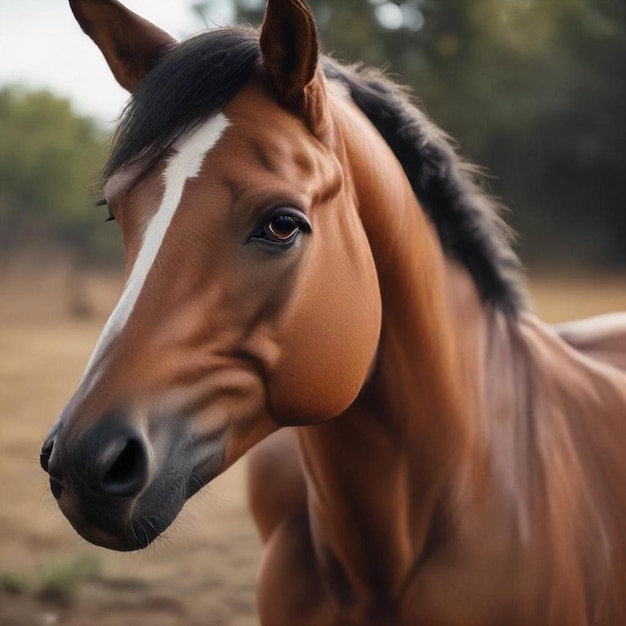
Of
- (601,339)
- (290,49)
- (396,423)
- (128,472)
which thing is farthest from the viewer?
(601,339)

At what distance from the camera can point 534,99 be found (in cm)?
1709

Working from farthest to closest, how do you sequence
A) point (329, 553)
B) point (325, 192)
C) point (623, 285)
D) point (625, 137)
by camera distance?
point (625, 137)
point (623, 285)
point (329, 553)
point (325, 192)

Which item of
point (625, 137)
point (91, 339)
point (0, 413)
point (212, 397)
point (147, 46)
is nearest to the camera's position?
point (212, 397)

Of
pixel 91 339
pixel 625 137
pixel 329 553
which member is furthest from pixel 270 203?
pixel 625 137

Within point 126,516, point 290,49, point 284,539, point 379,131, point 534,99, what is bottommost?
point 126,516

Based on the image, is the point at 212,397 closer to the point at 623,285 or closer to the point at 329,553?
the point at 329,553

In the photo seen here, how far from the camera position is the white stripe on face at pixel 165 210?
120 cm

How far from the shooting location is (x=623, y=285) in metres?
14.4

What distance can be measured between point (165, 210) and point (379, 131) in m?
0.62

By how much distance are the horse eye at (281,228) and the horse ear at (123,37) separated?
0.51 meters

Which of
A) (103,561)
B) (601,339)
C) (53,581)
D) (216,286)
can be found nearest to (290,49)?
(216,286)

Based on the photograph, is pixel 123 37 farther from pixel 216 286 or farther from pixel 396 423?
pixel 396 423

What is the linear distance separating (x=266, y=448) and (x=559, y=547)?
2.80 feet

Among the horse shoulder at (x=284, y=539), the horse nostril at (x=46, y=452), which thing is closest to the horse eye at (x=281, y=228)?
the horse nostril at (x=46, y=452)
